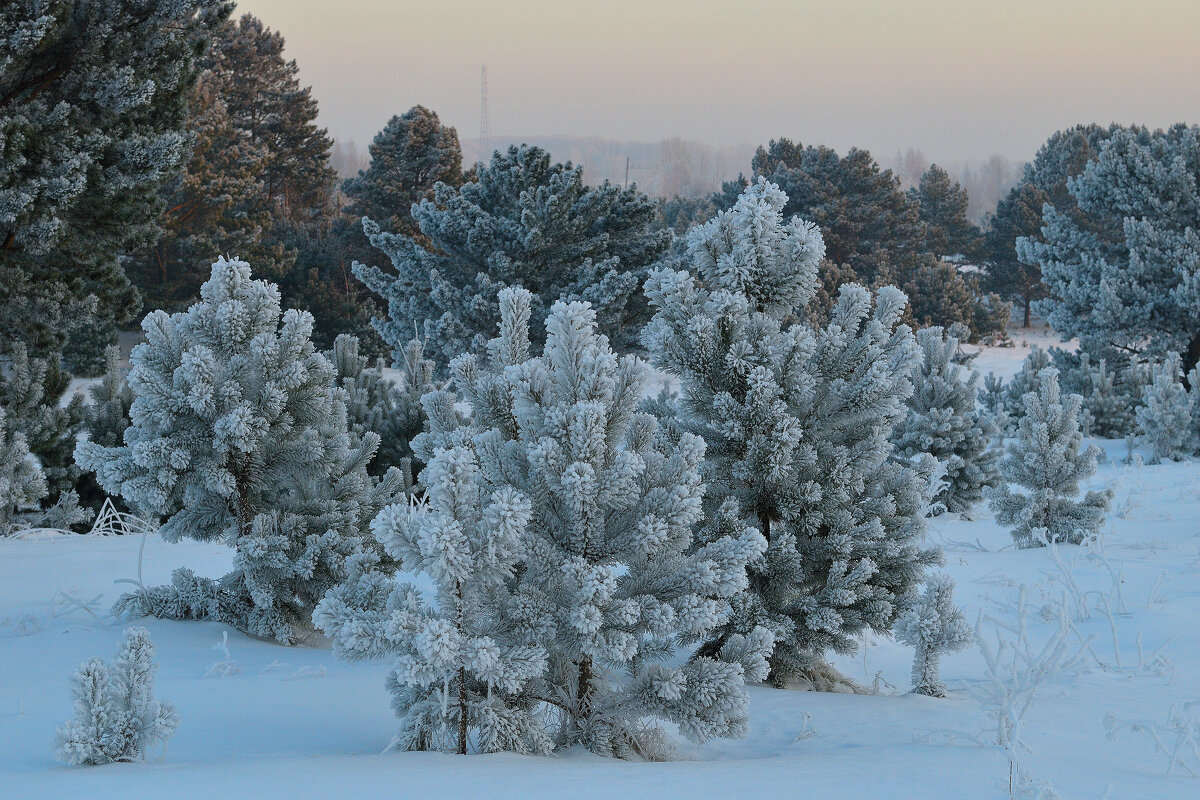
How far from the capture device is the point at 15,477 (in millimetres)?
10195

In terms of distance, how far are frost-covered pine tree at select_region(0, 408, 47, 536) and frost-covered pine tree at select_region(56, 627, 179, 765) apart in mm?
7824

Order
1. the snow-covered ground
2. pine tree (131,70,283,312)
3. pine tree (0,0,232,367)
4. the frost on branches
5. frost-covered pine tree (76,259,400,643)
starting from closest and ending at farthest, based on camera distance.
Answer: the snow-covered ground
the frost on branches
frost-covered pine tree (76,259,400,643)
pine tree (0,0,232,367)
pine tree (131,70,283,312)

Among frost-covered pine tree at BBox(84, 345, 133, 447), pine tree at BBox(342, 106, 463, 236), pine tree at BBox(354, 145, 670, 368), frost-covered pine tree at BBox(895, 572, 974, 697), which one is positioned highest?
pine tree at BBox(342, 106, 463, 236)

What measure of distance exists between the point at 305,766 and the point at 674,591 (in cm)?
147

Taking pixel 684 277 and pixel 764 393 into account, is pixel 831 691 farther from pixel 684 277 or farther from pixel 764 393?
pixel 684 277

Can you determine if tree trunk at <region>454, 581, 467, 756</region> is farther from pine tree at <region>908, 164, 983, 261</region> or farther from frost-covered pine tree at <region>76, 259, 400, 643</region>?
pine tree at <region>908, 164, 983, 261</region>

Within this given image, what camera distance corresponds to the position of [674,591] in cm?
371

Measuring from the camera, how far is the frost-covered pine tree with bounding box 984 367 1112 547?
10078mm

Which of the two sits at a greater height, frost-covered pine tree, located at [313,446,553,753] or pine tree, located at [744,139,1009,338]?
pine tree, located at [744,139,1009,338]

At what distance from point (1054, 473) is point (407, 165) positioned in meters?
30.3

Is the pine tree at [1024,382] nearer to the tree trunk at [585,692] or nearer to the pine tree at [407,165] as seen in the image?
the tree trunk at [585,692]

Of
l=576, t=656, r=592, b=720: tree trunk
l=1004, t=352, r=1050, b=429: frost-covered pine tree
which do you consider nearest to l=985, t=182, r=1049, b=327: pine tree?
l=1004, t=352, r=1050, b=429: frost-covered pine tree

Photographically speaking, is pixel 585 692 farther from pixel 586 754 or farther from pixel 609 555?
pixel 609 555

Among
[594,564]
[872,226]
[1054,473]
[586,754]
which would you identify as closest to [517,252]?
[1054,473]
